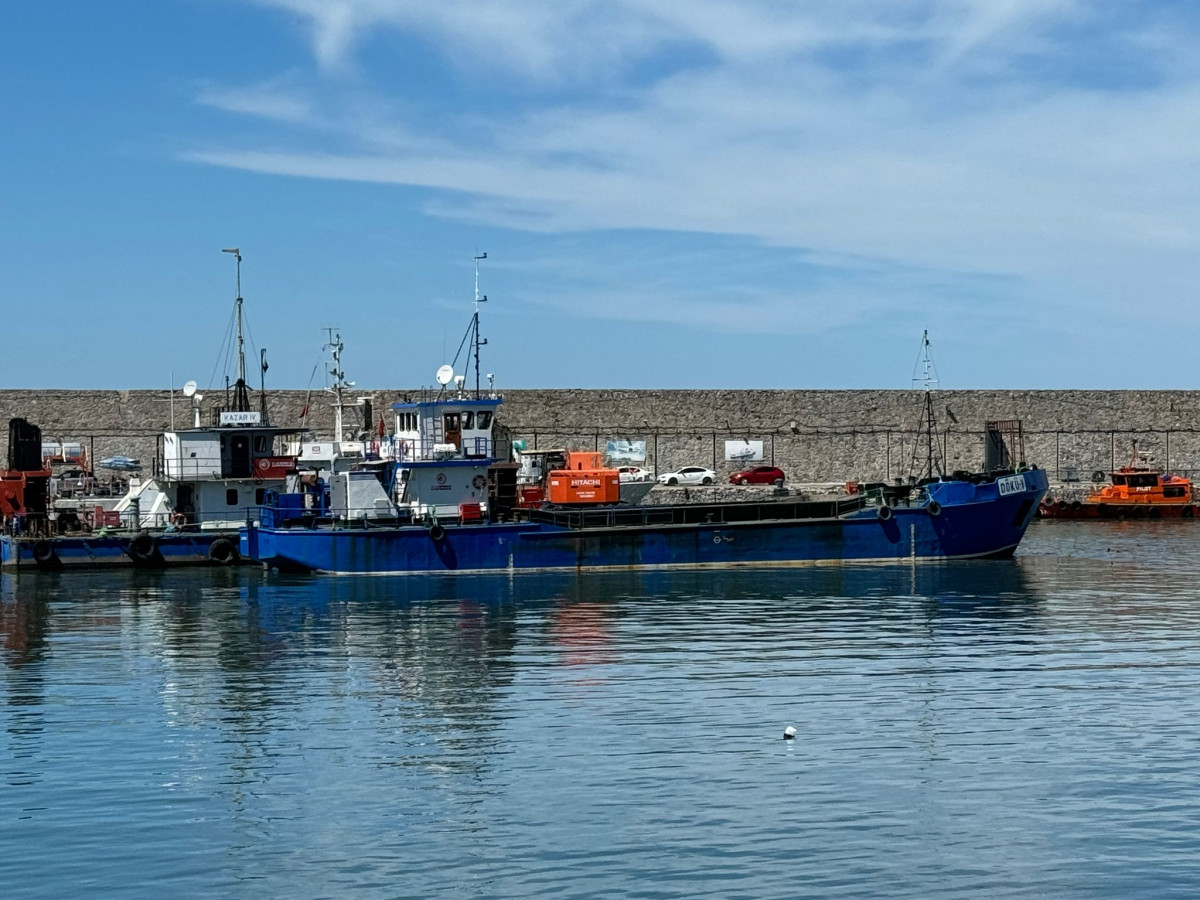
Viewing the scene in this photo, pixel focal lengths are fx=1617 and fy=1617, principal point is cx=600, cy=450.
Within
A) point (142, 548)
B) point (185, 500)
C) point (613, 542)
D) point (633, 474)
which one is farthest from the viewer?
point (633, 474)

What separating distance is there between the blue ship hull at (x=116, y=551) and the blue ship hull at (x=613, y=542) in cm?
322

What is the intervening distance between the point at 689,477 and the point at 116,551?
2579cm

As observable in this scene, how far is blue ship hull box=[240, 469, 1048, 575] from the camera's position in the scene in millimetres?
36531

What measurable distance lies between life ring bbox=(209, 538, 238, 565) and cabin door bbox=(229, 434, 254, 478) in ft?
6.67

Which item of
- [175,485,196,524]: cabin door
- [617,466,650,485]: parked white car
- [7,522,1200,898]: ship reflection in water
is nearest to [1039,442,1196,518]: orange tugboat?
[617,466,650,485]: parked white car

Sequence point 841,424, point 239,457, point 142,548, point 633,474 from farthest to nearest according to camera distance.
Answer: point 841,424 < point 633,474 < point 239,457 < point 142,548

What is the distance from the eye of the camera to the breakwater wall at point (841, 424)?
6259cm

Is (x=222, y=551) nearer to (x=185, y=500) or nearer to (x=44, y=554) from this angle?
(x=185, y=500)

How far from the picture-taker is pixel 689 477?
60156 millimetres

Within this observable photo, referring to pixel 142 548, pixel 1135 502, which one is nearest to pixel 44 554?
pixel 142 548

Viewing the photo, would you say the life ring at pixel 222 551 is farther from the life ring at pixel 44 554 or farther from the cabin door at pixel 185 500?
the life ring at pixel 44 554

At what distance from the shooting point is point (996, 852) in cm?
1321

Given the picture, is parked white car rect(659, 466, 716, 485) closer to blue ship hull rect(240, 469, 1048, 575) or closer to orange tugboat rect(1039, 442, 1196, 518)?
orange tugboat rect(1039, 442, 1196, 518)

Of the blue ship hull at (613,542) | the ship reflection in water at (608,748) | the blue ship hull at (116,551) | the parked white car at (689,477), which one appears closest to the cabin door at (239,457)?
the blue ship hull at (116,551)
